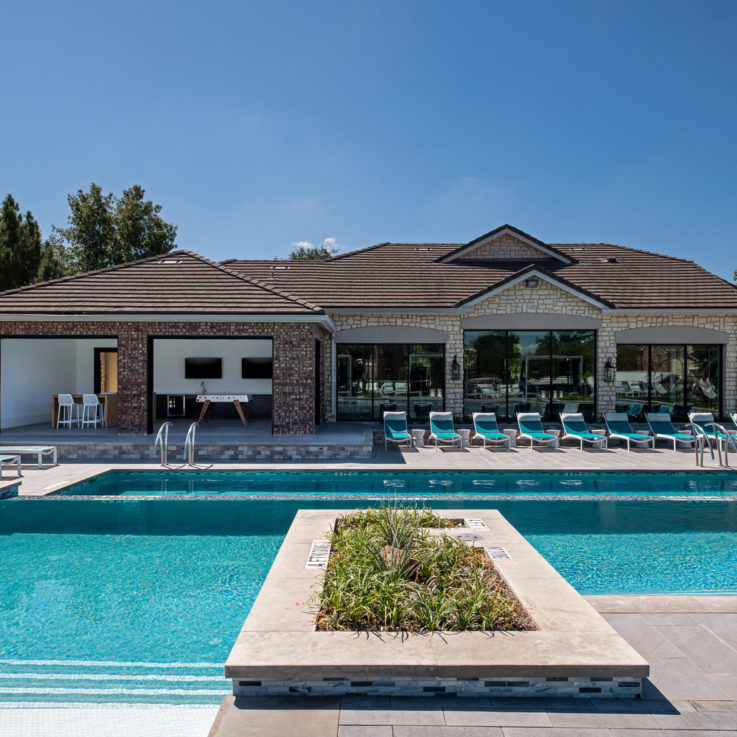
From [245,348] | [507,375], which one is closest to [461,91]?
[507,375]

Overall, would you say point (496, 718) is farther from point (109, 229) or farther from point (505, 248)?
point (109, 229)

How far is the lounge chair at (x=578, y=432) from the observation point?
14.3 metres

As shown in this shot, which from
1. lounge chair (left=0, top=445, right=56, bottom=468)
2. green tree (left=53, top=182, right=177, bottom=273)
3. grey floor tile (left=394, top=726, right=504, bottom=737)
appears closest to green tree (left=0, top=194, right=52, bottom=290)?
green tree (left=53, top=182, right=177, bottom=273)

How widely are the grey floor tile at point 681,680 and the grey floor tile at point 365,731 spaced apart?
71.6 inches

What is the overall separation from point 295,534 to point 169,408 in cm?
1437

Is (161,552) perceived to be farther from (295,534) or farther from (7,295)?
(7,295)

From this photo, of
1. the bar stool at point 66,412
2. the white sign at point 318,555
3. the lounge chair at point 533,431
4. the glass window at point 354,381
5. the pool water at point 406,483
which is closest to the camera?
the white sign at point 318,555

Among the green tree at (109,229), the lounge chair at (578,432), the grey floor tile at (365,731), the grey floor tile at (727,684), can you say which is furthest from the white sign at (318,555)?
the green tree at (109,229)

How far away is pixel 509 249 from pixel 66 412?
16526 mm

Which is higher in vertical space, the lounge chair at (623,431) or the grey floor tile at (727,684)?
the lounge chair at (623,431)

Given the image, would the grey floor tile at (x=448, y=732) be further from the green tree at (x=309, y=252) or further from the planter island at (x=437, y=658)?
the green tree at (x=309, y=252)

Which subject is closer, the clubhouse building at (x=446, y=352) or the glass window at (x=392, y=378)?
the clubhouse building at (x=446, y=352)

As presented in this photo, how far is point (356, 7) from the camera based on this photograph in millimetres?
13203

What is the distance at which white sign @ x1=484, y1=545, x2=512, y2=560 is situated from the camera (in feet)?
17.5
